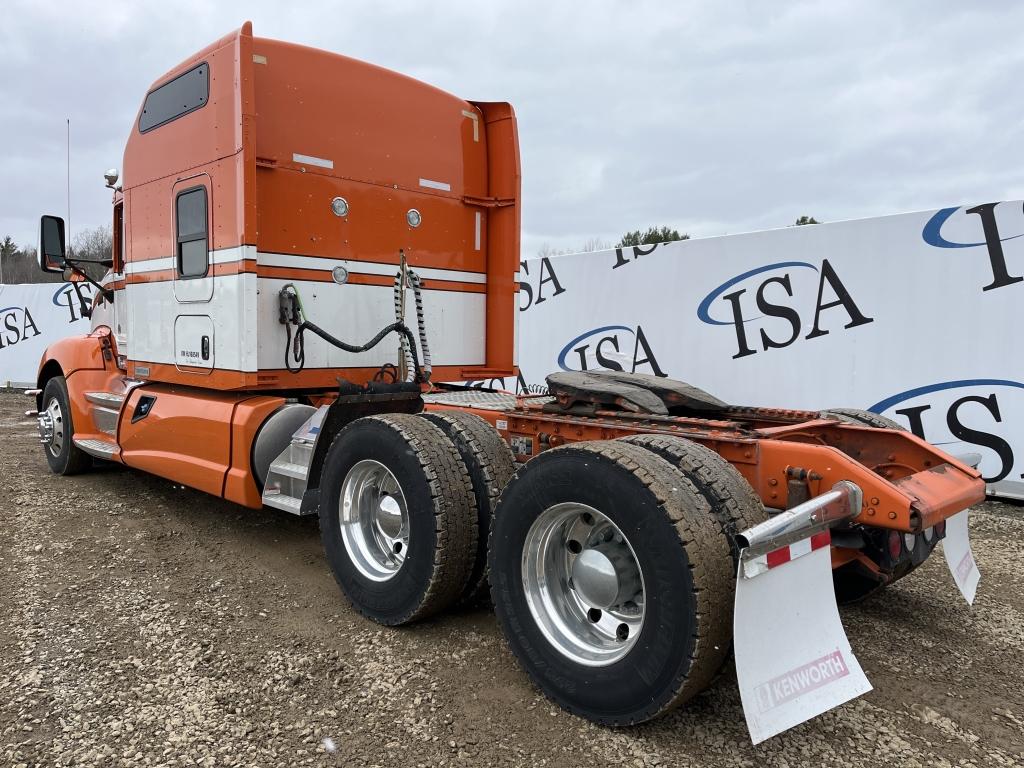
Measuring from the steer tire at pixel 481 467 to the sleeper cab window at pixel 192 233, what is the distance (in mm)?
2192

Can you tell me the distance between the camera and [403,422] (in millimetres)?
3652

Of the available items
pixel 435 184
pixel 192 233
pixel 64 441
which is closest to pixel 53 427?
pixel 64 441

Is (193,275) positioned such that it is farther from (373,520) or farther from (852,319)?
(852,319)

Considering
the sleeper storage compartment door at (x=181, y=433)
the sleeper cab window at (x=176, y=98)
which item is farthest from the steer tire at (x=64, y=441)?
the sleeper cab window at (x=176, y=98)

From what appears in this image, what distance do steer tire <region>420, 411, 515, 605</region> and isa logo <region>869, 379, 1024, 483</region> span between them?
187 inches

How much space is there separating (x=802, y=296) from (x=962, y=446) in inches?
78.2

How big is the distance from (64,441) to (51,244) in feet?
6.15

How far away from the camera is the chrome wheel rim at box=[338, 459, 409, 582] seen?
3689 millimetres

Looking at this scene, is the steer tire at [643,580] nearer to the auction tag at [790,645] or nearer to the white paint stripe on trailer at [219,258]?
the auction tag at [790,645]

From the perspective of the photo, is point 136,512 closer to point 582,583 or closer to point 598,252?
point 582,583

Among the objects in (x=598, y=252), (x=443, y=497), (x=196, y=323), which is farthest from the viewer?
(x=598, y=252)

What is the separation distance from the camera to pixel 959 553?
334 centimetres

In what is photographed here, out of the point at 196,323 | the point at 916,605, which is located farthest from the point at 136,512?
the point at 916,605

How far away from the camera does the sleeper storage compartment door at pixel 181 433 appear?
4730 mm
